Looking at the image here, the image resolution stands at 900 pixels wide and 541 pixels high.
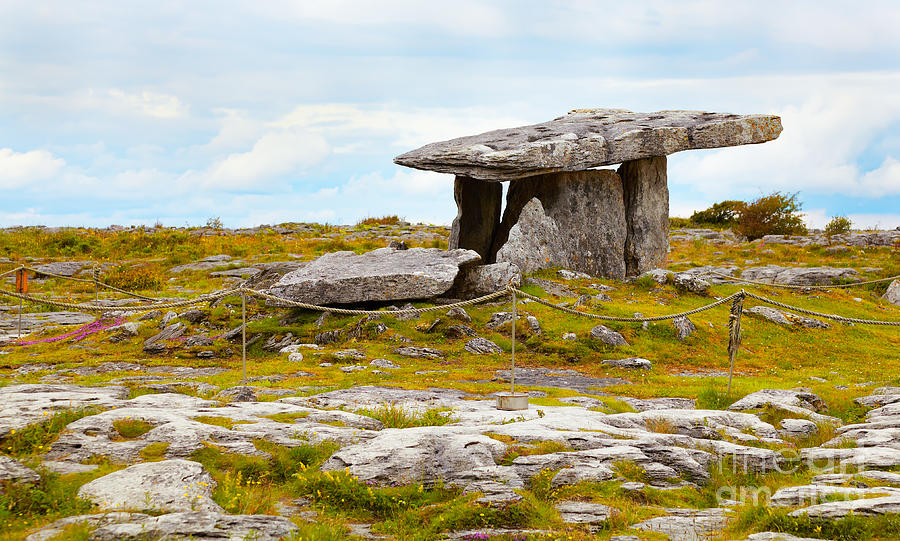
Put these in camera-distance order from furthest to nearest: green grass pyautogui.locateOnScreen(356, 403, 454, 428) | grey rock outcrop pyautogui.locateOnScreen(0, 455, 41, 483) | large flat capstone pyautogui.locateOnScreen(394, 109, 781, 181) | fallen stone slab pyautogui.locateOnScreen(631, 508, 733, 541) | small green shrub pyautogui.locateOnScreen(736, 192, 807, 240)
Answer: small green shrub pyautogui.locateOnScreen(736, 192, 807, 240) → large flat capstone pyautogui.locateOnScreen(394, 109, 781, 181) → green grass pyautogui.locateOnScreen(356, 403, 454, 428) → grey rock outcrop pyautogui.locateOnScreen(0, 455, 41, 483) → fallen stone slab pyautogui.locateOnScreen(631, 508, 733, 541)

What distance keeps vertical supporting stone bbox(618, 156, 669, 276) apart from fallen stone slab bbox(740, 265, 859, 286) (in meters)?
5.40

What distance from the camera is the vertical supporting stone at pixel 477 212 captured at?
26.8 metres

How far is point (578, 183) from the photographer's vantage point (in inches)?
982

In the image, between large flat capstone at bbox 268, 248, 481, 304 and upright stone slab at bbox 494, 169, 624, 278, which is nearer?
large flat capstone at bbox 268, 248, 481, 304

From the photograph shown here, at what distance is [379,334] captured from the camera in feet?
59.9

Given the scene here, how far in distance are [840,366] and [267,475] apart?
49.1 ft

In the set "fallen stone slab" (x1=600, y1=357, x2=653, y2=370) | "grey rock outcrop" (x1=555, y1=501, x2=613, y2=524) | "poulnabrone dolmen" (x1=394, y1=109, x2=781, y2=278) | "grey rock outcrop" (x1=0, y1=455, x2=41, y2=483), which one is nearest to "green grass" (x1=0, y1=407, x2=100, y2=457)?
"grey rock outcrop" (x1=0, y1=455, x2=41, y2=483)

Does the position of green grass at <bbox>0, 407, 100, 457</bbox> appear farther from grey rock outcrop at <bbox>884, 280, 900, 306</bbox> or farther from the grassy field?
Answer: grey rock outcrop at <bbox>884, 280, 900, 306</bbox>

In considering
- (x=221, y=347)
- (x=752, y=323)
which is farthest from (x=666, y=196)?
(x=221, y=347)

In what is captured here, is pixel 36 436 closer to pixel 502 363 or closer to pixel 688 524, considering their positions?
pixel 688 524

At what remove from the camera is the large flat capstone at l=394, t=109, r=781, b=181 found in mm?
22562

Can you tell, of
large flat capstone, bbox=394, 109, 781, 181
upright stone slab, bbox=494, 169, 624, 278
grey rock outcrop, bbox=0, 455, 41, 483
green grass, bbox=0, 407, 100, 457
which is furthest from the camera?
upright stone slab, bbox=494, 169, 624, 278

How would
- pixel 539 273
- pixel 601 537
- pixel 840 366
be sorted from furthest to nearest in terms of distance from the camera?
pixel 539 273
pixel 840 366
pixel 601 537

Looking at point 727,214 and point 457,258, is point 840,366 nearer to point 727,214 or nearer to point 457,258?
point 457,258
